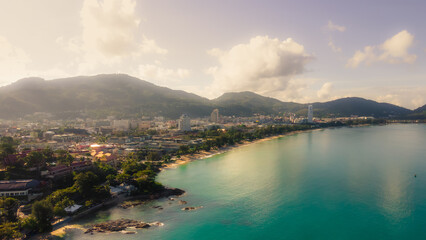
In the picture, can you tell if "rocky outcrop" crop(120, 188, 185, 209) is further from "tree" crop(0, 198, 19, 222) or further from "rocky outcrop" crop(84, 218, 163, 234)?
"tree" crop(0, 198, 19, 222)

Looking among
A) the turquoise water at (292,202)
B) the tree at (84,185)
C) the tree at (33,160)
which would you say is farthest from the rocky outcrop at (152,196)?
the tree at (33,160)

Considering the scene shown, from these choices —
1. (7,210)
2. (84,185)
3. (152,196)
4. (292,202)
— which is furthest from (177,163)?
(7,210)

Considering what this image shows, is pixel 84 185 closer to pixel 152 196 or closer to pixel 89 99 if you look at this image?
pixel 152 196

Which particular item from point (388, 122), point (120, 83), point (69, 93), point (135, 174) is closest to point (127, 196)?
point (135, 174)

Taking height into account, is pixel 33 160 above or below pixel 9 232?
above

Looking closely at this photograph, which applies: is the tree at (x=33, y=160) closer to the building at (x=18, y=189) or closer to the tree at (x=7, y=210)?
the building at (x=18, y=189)
